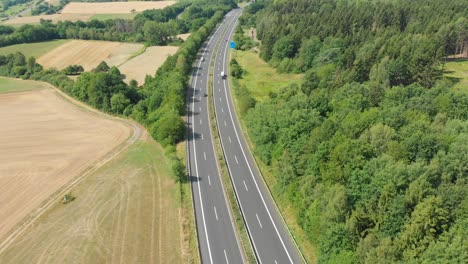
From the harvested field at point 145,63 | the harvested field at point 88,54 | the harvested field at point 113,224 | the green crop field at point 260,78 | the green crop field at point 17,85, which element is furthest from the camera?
the harvested field at point 88,54

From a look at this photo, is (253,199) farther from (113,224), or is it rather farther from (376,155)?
(113,224)

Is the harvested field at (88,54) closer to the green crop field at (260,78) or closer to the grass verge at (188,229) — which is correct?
the green crop field at (260,78)

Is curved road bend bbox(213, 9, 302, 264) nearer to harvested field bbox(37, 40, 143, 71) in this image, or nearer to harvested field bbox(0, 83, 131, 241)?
harvested field bbox(0, 83, 131, 241)

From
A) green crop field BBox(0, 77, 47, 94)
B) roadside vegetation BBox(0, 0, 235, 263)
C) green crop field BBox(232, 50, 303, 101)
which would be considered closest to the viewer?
roadside vegetation BBox(0, 0, 235, 263)

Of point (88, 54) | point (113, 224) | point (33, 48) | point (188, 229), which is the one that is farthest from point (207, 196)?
point (33, 48)

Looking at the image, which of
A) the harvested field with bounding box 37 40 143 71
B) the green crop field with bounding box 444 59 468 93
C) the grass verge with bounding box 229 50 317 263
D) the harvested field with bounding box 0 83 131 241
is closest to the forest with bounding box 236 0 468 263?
the grass verge with bounding box 229 50 317 263

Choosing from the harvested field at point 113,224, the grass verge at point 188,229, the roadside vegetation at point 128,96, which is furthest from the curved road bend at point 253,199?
the harvested field at point 113,224
